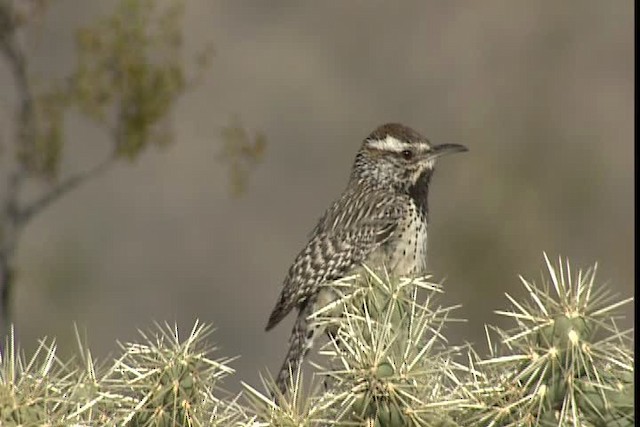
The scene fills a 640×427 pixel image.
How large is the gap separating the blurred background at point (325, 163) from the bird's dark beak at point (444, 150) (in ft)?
19.8

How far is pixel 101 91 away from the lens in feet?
38.3

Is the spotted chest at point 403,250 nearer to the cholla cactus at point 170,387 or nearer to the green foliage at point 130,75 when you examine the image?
the cholla cactus at point 170,387

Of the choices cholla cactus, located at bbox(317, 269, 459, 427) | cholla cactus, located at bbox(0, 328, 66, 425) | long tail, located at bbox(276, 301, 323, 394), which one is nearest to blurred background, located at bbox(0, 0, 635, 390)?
long tail, located at bbox(276, 301, 323, 394)

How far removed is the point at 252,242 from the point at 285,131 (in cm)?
269

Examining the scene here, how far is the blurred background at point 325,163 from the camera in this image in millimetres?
16062

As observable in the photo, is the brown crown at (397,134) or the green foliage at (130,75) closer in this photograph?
the brown crown at (397,134)

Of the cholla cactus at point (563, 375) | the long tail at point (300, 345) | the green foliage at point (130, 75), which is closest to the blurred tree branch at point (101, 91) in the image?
the green foliage at point (130, 75)

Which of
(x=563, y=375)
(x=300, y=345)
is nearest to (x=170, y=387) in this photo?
(x=563, y=375)

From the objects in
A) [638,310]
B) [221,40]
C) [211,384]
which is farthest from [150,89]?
[221,40]

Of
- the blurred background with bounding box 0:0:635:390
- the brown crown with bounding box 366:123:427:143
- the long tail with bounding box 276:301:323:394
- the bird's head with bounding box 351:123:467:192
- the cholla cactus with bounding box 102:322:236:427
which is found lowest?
the blurred background with bounding box 0:0:635:390

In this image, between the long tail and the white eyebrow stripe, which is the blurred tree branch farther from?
the long tail

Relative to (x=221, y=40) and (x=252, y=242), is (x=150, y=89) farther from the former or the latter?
(x=221, y=40)

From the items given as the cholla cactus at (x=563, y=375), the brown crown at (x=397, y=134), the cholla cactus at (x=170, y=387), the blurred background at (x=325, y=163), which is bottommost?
the blurred background at (x=325, y=163)

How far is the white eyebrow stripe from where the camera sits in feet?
24.6
